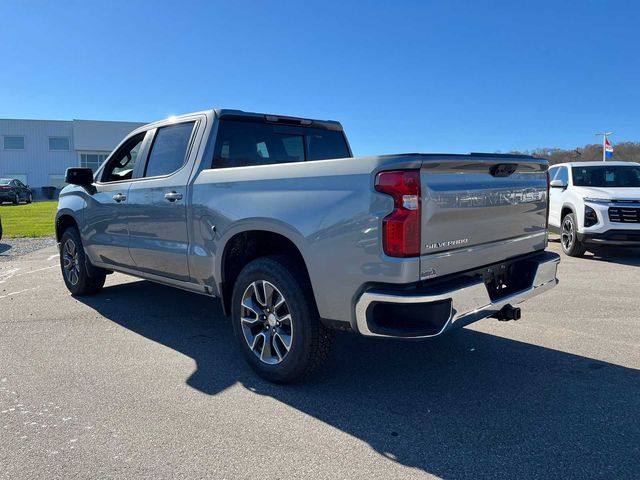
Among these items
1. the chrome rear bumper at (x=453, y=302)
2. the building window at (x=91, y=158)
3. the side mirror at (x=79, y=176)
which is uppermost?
the building window at (x=91, y=158)

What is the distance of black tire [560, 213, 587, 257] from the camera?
358 inches

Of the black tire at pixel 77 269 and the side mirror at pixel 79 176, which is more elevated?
the side mirror at pixel 79 176

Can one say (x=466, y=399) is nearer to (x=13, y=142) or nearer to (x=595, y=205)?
(x=595, y=205)

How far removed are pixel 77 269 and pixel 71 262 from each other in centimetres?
24

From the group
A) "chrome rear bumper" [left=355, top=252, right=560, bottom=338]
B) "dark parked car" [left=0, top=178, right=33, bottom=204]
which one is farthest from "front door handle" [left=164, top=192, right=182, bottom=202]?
"dark parked car" [left=0, top=178, right=33, bottom=204]

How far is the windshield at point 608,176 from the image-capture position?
9.57 metres

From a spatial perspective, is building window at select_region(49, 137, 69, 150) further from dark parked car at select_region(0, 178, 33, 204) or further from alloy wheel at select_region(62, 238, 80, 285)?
alloy wheel at select_region(62, 238, 80, 285)

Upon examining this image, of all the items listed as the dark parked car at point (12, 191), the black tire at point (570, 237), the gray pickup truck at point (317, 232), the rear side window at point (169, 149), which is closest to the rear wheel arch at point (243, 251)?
the gray pickup truck at point (317, 232)

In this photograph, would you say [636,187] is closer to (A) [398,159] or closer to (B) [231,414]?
(A) [398,159]

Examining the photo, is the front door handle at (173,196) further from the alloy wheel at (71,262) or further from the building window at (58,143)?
the building window at (58,143)

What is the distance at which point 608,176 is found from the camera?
381 inches

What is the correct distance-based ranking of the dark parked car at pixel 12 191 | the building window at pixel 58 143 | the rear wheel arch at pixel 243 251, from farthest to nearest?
the building window at pixel 58 143 → the dark parked car at pixel 12 191 → the rear wheel arch at pixel 243 251

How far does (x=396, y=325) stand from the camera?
116 inches

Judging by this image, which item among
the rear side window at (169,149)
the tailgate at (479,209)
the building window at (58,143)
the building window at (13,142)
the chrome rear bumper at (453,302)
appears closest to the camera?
the chrome rear bumper at (453,302)
